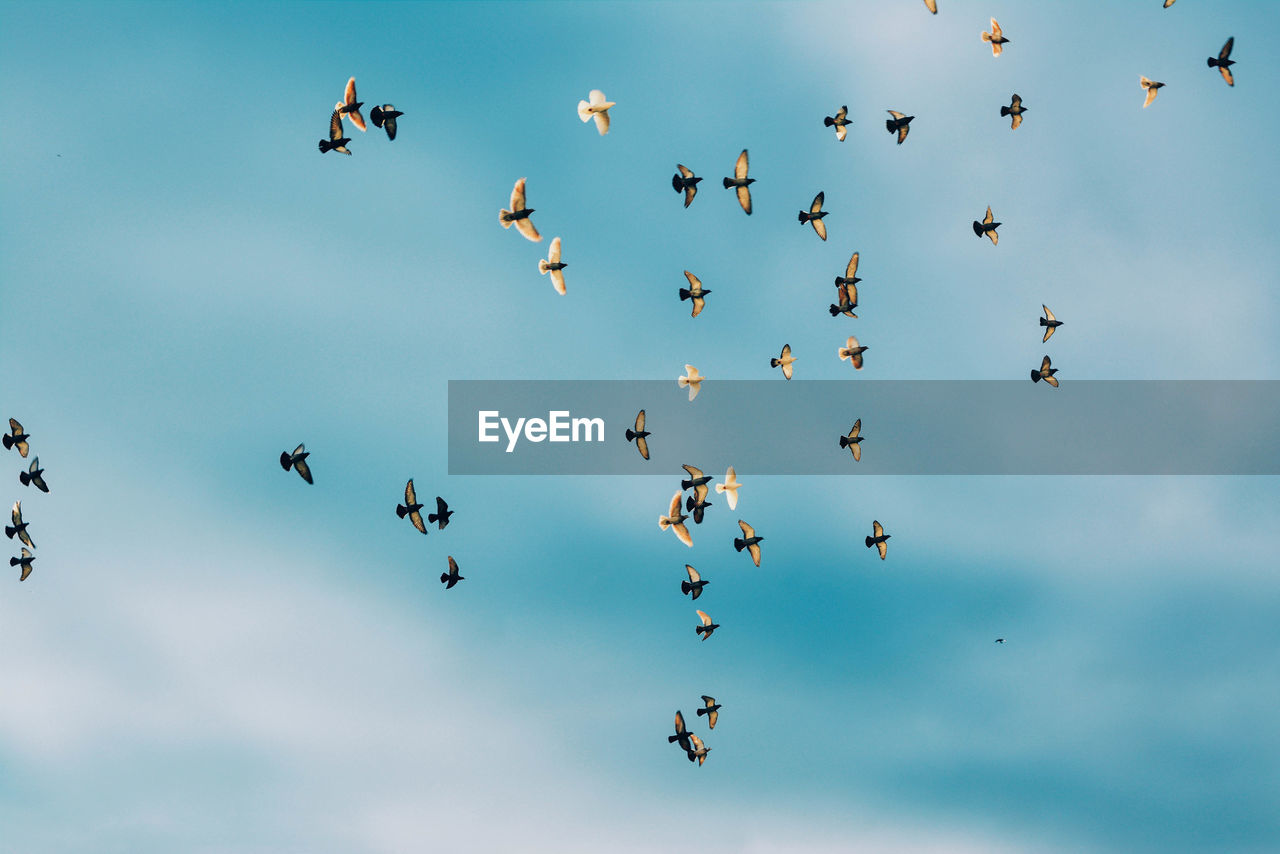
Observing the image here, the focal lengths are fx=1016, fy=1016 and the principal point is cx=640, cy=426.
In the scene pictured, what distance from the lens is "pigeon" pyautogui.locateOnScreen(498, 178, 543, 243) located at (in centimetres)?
6278

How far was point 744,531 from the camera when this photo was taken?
79.3 m

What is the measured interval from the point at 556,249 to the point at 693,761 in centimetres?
3977

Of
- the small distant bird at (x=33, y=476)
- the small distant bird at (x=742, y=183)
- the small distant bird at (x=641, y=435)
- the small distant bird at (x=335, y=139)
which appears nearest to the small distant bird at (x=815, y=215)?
the small distant bird at (x=742, y=183)

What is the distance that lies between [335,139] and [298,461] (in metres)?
21.4

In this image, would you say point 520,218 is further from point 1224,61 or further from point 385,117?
point 1224,61

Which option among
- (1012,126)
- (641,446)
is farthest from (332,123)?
(1012,126)

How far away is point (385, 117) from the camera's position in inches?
2559

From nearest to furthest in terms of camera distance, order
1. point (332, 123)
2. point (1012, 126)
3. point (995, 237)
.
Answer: point (332, 123), point (1012, 126), point (995, 237)

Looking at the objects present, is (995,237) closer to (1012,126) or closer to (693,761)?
(1012,126)

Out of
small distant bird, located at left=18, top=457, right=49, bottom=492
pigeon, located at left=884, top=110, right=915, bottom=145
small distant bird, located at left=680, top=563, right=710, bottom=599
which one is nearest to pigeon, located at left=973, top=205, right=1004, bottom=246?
pigeon, located at left=884, top=110, right=915, bottom=145

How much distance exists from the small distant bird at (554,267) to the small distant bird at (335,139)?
47.7 feet

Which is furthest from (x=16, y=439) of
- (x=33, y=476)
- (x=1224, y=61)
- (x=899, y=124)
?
(x=1224, y=61)

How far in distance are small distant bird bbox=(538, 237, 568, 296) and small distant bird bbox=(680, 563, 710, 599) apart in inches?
961

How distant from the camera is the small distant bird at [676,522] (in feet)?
231
